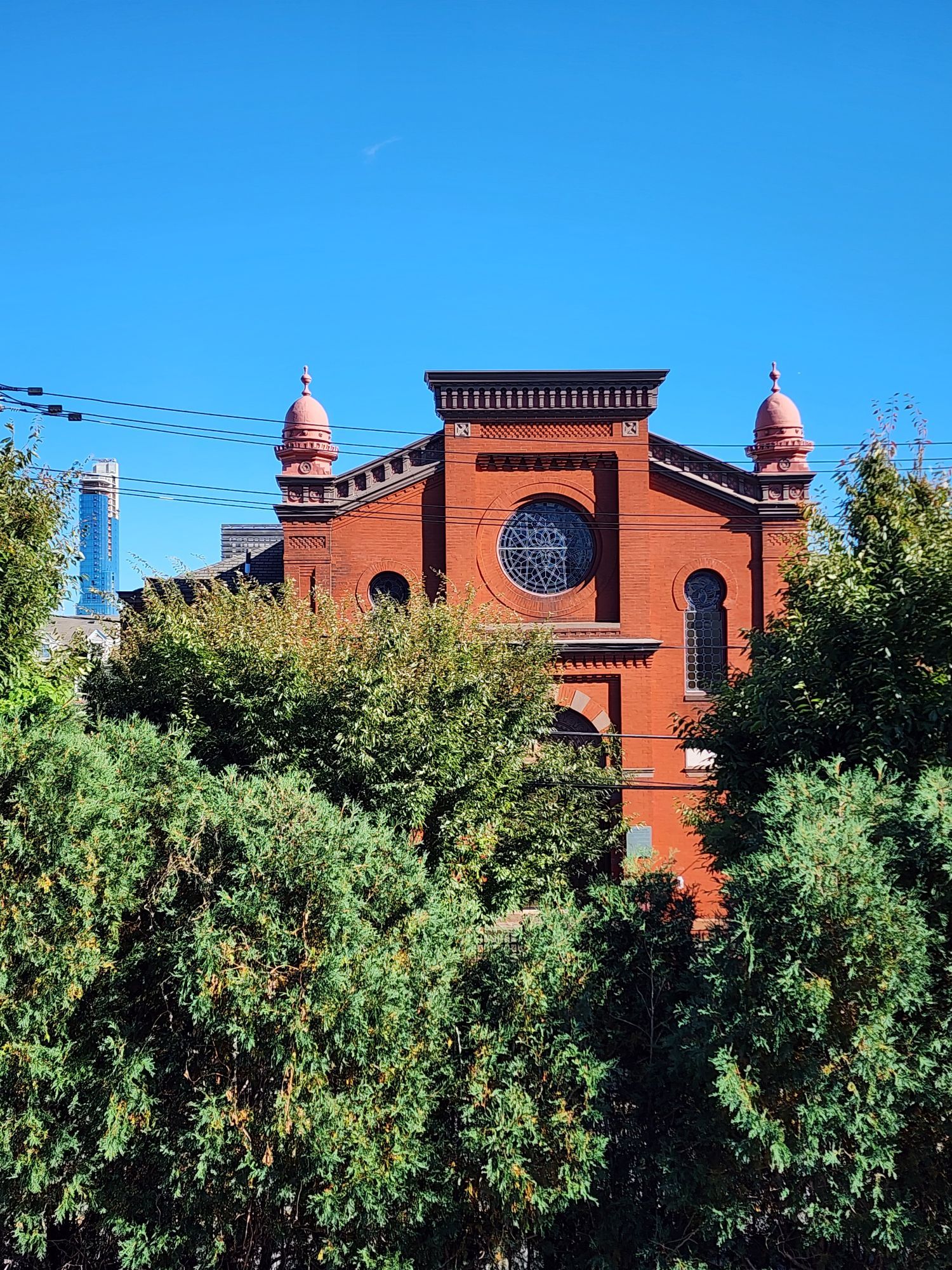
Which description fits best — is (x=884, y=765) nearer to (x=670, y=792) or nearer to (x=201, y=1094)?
(x=201, y=1094)

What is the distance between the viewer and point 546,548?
23.1 metres

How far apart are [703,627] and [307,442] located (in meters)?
10.6

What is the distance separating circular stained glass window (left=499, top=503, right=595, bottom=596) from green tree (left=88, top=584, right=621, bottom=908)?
747 centimetres

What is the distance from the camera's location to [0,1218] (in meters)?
7.25

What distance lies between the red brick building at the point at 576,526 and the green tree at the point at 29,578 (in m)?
12.5

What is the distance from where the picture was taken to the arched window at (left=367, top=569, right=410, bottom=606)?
22.7 m

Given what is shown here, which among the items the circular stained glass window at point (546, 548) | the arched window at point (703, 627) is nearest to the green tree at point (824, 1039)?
the arched window at point (703, 627)

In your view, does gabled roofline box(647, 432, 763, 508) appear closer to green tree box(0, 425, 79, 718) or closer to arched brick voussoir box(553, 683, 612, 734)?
arched brick voussoir box(553, 683, 612, 734)

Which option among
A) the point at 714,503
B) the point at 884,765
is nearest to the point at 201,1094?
the point at 884,765

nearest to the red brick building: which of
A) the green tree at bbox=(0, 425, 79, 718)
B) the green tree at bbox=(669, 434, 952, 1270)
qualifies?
the green tree at bbox=(0, 425, 79, 718)

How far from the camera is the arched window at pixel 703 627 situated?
22.9 metres

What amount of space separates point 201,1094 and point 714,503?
62.0 ft

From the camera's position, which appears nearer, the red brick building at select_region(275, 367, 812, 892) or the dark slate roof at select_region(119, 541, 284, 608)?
the red brick building at select_region(275, 367, 812, 892)

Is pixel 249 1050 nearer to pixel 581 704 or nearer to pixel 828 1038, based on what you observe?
pixel 828 1038
